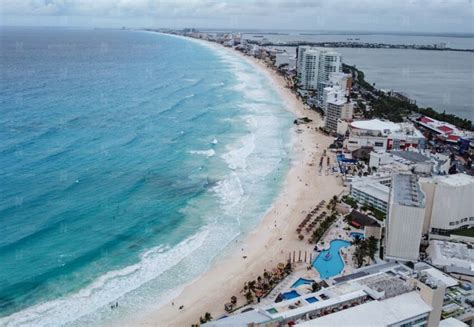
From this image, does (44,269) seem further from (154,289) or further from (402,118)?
(402,118)

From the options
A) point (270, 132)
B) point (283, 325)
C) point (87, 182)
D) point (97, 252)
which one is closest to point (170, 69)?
point (270, 132)

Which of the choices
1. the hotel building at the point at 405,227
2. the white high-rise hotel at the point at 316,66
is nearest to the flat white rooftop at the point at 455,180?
the hotel building at the point at 405,227

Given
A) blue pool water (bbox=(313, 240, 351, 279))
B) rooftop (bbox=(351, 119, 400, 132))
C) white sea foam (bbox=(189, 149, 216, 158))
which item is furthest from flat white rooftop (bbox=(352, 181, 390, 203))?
white sea foam (bbox=(189, 149, 216, 158))

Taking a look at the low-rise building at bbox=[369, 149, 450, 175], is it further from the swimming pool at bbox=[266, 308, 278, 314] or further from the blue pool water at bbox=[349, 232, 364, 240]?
the swimming pool at bbox=[266, 308, 278, 314]

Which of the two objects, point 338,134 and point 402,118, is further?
point 402,118

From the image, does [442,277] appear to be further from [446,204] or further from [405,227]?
[446,204]

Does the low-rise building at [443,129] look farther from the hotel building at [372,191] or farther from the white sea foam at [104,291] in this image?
the white sea foam at [104,291]

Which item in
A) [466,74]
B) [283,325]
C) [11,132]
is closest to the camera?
[283,325]
